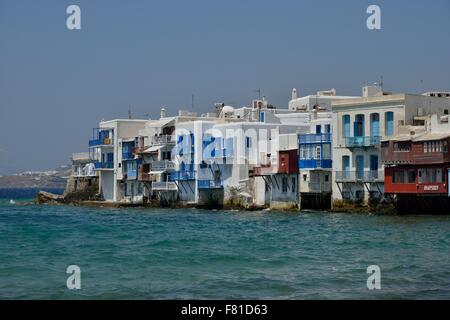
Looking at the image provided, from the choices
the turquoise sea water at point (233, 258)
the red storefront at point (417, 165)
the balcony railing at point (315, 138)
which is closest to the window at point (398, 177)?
the red storefront at point (417, 165)

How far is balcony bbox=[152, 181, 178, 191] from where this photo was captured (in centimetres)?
7237

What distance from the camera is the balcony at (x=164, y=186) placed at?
7237 centimetres

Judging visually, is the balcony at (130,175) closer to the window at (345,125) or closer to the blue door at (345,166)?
the blue door at (345,166)

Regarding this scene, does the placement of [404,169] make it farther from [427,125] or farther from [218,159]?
[218,159]

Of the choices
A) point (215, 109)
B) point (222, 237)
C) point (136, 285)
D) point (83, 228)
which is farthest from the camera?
point (215, 109)

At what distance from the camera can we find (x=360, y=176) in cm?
5547

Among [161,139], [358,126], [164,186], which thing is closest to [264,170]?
[358,126]

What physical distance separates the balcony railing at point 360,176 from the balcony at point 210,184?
13.2 m

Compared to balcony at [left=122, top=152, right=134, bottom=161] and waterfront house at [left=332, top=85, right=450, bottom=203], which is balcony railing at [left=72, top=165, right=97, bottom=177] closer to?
balcony at [left=122, top=152, right=134, bottom=161]

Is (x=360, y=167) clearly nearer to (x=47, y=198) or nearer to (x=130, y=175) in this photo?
(x=130, y=175)

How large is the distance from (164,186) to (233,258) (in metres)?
42.5

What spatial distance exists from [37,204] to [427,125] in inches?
2112
